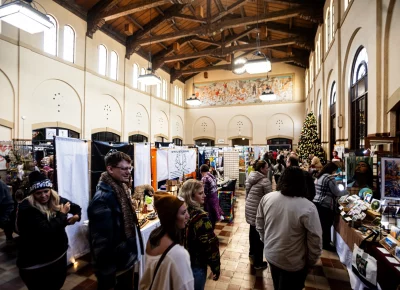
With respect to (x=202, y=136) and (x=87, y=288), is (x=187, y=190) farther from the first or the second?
(x=202, y=136)

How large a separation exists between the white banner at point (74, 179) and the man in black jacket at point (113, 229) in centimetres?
207

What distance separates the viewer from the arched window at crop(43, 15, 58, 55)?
912 centimetres

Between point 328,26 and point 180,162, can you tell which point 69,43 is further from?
point 328,26

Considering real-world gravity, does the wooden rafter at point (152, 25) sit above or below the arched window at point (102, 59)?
above

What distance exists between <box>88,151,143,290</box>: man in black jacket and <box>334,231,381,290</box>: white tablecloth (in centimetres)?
259

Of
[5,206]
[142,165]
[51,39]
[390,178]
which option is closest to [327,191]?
[390,178]

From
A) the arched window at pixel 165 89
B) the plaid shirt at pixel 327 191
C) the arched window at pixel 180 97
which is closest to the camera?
the plaid shirt at pixel 327 191

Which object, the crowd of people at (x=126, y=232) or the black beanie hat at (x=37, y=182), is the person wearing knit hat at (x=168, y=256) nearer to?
the crowd of people at (x=126, y=232)

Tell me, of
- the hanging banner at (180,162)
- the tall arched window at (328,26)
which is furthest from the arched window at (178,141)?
the tall arched window at (328,26)

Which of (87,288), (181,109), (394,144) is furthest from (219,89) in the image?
(87,288)

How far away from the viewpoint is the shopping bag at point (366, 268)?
2.41 metres

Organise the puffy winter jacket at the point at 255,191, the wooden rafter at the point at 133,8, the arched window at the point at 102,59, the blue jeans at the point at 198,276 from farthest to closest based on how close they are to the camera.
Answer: the arched window at the point at 102,59, the wooden rafter at the point at 133,8, the puffy winter jacket at the point at 255,191, the blue jeans at the point at 198,276

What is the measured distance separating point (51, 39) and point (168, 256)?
10842 millimetres

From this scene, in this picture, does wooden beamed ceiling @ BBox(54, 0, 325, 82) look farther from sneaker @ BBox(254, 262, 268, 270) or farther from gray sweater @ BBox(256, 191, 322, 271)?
gray sweater @ BBox(256, 191, 322, 271)
